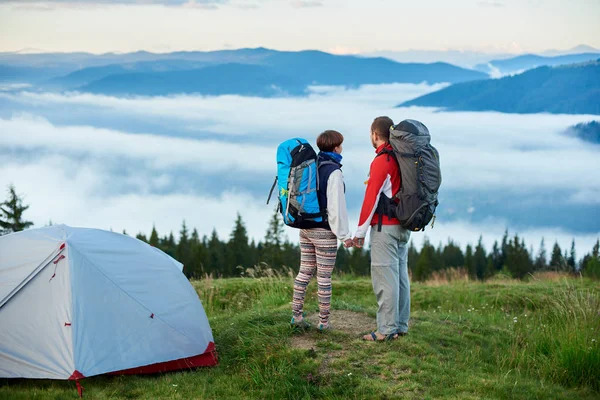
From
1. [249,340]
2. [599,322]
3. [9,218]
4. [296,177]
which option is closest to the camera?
[296,177]

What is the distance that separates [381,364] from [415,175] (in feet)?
7.45

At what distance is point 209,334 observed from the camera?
8.18 meters

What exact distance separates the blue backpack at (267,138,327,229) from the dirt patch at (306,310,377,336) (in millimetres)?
1906

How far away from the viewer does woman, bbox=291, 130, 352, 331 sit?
282 inches

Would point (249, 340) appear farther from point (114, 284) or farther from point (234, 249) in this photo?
point (234, 249)

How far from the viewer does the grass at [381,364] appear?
6.77 m

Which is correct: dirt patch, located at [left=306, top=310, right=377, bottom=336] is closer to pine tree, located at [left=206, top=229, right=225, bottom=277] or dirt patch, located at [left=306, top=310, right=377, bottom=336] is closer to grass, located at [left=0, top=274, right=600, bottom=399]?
grass, located at [left=0, top=274, right=600, bottom=399]

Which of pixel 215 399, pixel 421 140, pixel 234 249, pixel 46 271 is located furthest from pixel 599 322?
pixel 234 249

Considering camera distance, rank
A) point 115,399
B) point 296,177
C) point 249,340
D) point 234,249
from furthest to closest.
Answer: point 234,249
point 249,340
point 296,177
point 115,399

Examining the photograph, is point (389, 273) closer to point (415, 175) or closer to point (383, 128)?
point (415, 175)

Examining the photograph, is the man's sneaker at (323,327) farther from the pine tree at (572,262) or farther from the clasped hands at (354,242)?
the pine tree at (572,262)

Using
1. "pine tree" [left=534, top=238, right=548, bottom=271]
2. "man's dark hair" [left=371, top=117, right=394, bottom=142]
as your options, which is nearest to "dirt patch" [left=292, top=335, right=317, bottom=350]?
"man's dark hair" [left=371, top=117, right=394, bottom=142]

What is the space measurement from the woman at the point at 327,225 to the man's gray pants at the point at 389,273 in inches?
18.2

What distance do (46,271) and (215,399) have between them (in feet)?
8.80
